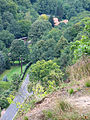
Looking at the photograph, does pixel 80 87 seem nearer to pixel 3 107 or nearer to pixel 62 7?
pixel 3 107

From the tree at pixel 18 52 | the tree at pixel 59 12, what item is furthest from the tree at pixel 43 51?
the tree at pixel 59 12

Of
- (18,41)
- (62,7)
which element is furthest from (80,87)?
(62,7)

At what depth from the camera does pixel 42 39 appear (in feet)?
124

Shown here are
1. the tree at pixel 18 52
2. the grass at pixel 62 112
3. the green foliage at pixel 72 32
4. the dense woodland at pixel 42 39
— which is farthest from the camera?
the tree at pixel 18 52

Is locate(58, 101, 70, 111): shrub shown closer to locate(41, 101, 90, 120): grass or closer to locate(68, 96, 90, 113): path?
locate(41, 101, 90, 120): grass

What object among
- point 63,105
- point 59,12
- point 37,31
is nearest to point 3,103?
point 63,105

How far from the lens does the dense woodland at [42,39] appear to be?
17.8 m

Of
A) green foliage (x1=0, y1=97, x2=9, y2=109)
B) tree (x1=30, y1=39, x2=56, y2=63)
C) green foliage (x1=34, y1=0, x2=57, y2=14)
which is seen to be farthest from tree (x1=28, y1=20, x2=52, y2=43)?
green foliage (x1=0, y1=97, x2=9, y2=109)

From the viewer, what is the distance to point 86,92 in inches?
270

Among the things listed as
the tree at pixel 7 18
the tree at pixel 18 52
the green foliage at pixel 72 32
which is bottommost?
the tree at pixel 18 52

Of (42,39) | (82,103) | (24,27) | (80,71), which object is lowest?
(42,39)

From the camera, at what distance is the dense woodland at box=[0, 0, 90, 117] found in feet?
58.3

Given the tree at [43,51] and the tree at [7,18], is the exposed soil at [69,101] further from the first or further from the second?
the tree at [7,18]

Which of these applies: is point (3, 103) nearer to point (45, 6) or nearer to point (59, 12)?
point (59, 12)
